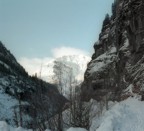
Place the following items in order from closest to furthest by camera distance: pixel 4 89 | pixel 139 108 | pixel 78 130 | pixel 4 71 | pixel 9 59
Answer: pixel 78 130 → pixel 139 108 → pixel 4 89 → pixel 4 71 → pixel 9 59

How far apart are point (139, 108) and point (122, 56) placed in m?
24.1

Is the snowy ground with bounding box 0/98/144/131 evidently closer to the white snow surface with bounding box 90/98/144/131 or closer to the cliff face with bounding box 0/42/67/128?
the white snow surface with bounding box 90/98/144/131

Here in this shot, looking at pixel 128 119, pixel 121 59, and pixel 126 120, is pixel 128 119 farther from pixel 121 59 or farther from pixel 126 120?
pixel 121 59

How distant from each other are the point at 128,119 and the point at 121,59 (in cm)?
3139

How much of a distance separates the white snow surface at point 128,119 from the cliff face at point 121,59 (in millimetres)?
3711

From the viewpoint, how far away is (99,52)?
90438 mm

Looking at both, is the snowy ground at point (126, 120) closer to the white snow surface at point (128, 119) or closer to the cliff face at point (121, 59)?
the white snow surface at point (128, 119)

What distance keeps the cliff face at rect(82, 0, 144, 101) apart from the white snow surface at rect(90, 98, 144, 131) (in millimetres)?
3711

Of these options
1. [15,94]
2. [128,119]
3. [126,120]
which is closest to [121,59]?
[128,119]

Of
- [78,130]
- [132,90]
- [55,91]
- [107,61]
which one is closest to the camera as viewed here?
[78,130]

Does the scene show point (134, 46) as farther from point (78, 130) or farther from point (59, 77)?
point (78, 130)

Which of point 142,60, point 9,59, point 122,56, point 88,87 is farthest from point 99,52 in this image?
point 9,59

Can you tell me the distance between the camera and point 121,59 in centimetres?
6488

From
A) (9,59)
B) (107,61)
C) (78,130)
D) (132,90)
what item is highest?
(9,59)
